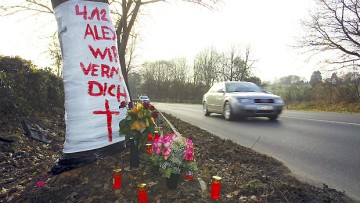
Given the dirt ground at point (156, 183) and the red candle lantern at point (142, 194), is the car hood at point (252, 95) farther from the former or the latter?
the red candle lantern at point (142, 194)

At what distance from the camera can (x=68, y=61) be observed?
3.88 metres

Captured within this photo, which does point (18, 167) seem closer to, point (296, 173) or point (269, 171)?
point (269, 171)

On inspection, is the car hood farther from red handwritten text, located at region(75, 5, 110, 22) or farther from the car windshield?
red handwritten text, located at region(75, 5, 110, 22)

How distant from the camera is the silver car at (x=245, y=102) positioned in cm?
1032

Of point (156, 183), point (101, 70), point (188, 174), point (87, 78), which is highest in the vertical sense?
point (101, 70)

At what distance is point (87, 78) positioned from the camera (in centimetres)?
386

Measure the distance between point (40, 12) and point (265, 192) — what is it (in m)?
15.3

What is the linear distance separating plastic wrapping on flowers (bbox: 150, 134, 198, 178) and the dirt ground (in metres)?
0.24

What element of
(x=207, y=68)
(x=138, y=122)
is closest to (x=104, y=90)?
(x=138, y=122)

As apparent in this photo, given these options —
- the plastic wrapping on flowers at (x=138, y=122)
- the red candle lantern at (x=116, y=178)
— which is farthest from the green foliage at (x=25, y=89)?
the red candle lantern at (x=116, y=178)

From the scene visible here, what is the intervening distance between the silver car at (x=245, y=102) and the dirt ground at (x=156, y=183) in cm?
561

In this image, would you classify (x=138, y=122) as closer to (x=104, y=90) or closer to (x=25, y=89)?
(x=104, y=90)

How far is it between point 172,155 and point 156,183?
1.35 feet

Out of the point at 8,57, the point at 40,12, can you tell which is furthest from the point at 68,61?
the point at 40,12
